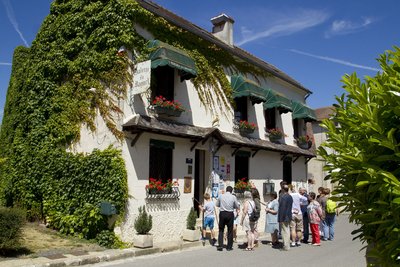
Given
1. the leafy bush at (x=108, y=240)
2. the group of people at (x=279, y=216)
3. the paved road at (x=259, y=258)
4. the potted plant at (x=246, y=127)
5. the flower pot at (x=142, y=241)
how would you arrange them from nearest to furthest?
the paved road at (x=259, y=258) → the flower pot at (x=142, y=241) → the leafy bush at (x=108, y=240) → the group of people at (x=279, y=216) → the potted plant at (x=246, y=127)

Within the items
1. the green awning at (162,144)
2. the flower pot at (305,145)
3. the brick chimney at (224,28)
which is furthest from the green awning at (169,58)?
the flower pot at (305,145)

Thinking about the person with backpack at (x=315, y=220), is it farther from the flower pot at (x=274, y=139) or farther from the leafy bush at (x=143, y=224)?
the flower pot at (x=274, y=139)

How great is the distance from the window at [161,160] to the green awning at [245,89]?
443 cm

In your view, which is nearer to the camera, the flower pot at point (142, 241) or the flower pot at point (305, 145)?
the flower pot at point (142, 241)

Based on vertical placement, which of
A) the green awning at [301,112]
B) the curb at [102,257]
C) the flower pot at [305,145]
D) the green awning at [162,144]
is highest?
the green awning at [301,112]

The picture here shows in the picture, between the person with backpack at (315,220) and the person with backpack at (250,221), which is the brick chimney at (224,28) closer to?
the person with backpack at (315,220)

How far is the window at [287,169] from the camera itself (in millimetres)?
19406

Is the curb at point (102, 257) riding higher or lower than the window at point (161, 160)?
lower

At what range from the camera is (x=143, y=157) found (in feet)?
37.8

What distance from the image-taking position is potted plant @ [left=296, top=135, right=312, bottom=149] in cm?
2032

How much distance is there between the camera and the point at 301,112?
19828 mm

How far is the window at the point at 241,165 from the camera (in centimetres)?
1576

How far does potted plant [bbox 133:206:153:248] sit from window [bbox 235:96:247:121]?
7136 mm

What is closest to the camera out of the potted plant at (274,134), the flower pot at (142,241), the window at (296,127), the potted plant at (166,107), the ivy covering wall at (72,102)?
the flower pot at (142,241)
